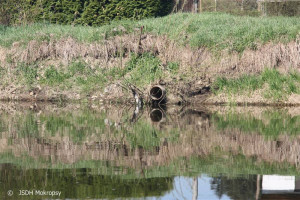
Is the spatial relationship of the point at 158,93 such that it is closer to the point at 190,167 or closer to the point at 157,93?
the point at 157,93

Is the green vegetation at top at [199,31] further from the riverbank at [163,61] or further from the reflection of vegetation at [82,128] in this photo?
the reflection of vegetation at [82,128]

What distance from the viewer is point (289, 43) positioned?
19438 mm

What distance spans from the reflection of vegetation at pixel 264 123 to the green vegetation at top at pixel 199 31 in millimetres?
3477

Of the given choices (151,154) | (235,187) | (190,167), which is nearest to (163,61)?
(151,154)

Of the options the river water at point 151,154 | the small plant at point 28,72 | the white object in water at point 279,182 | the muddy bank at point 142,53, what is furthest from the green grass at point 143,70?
the white object in water at point 279,182

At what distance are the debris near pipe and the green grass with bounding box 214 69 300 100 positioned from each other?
64.5 inches

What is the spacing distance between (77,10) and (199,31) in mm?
6393

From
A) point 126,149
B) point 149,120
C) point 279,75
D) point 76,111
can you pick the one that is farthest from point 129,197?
point 279,75

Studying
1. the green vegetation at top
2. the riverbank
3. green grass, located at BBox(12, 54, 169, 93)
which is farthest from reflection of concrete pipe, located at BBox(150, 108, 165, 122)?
the green vegetation at top

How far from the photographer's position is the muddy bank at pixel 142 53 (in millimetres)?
19391

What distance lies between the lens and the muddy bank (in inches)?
763

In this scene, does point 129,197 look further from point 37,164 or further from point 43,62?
point 43,62

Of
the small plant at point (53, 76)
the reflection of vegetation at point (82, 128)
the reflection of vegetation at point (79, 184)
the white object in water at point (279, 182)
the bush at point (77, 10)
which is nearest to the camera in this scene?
the reflection of vegetation at point (79, 184)

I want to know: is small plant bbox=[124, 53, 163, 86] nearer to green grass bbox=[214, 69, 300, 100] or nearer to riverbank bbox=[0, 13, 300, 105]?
riverbank bbox=[0, 13, 300, 105]
